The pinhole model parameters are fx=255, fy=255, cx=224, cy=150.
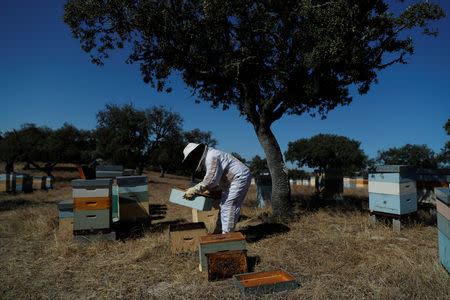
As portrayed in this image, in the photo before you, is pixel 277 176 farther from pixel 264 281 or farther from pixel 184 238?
pixel 264 281

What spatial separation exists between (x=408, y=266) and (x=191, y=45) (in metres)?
6.74

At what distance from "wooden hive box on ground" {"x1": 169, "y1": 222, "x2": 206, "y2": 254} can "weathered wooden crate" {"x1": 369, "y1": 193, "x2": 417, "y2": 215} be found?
12.8 feet

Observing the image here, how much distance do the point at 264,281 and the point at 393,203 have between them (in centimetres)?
380

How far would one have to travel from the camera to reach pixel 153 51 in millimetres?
7438

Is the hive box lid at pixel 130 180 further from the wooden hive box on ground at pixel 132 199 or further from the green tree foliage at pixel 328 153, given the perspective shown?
the green tree foliage at pixel 328 153

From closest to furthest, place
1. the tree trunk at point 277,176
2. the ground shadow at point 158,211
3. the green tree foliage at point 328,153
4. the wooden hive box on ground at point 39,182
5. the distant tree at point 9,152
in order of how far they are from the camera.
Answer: the tree trunk at point 277,176 < the ground shadow at point 158,211 < the wooden hive box on ground at point 39,182 < the distant tree at point 9,152 < the green tree foliage at point 328,153

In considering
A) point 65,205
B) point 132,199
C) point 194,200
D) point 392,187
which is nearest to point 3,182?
point 65,205

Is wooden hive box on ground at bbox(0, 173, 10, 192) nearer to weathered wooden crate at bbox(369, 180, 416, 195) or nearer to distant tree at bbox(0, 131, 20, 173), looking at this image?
distant tree at bbox(0, 131, 20, 173)

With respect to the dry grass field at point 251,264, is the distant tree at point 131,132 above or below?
above

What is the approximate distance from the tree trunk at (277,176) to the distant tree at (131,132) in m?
18.4

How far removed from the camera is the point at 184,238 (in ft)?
13.9

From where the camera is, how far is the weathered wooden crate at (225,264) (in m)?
3.12

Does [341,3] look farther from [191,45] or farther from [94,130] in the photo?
[94,130]

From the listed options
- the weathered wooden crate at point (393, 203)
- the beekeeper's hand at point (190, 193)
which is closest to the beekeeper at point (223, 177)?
the beekeeper's hand at point (190, 193)
